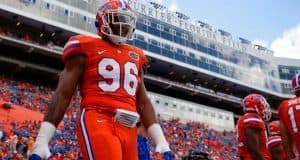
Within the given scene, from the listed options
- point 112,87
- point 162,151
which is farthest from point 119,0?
point 162,151

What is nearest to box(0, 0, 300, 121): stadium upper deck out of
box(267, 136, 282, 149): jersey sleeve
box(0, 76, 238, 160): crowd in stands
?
box(0, 76, 238, 160): crowd in stands

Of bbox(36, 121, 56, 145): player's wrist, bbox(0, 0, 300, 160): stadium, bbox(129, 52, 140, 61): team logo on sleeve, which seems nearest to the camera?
bbox(36, 121, 56, 145): player's wrist

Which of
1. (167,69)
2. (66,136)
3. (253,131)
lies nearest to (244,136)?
(253,131)

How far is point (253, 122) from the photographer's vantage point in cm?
578

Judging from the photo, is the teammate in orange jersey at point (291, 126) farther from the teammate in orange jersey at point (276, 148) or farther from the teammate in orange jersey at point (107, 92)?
the teammate in orange jersey at point (107, 92)

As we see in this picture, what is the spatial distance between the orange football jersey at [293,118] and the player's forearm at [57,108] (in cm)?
282

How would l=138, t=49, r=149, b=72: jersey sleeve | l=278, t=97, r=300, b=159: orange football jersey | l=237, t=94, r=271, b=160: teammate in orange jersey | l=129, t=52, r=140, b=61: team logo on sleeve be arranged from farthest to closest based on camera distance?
1. l=237, t=94, r=271, b=160: teammate in orange jersey
2. l=278, t=97, r=300, b=159: orange football jersey
3. l=138, t=49, r=149, b=72: jersey sleeve
4. l=129, t=52, r=140, b=61: team logo on sleeve

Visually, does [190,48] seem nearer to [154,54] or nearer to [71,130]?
[154,54]

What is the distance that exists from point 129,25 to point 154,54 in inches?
1478

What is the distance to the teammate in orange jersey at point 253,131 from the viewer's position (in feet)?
18.5

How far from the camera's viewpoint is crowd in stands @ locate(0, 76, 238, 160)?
15480 millimetres

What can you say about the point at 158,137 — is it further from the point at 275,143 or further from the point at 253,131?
the point at 275,143

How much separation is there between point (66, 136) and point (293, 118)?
16.3 metres

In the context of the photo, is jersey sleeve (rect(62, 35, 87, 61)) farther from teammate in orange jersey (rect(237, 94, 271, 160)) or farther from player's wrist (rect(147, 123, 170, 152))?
teammate in orange jersey (rect(237, 94, 271, 160))
